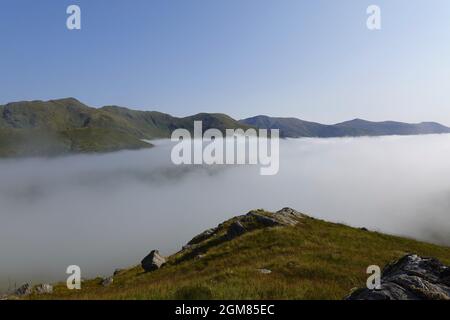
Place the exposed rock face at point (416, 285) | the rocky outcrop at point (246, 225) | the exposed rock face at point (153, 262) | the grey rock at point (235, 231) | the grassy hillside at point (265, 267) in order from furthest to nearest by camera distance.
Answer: the grey rock at point (235, 231) → the rocky outcrop at point (246, 225) → the exposed rock face at point (153, 262) → the grassy hillside at point (265, 267) → the exposed rock face at point (416, 285)

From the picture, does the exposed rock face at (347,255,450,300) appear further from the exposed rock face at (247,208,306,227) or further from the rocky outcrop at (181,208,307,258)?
the exposed rock face at (247,208,306,227)

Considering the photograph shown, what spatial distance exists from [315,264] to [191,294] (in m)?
14.5

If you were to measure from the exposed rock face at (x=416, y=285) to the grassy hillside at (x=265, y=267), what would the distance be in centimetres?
363

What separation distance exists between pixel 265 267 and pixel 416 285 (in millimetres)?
14091

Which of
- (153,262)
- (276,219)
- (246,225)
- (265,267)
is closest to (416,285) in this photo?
(265,267)

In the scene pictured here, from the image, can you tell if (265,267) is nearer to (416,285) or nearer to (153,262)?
(416,285)

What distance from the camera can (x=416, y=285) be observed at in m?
13.3

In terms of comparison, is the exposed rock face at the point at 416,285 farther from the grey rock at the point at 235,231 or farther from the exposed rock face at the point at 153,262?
the grey rock at the point at 235,231

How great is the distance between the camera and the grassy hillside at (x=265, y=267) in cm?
1647

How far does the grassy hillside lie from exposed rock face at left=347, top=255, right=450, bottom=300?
3.63 meters

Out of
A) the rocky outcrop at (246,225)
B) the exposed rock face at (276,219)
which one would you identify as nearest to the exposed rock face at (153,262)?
the rocky outcrop at (246,225)
